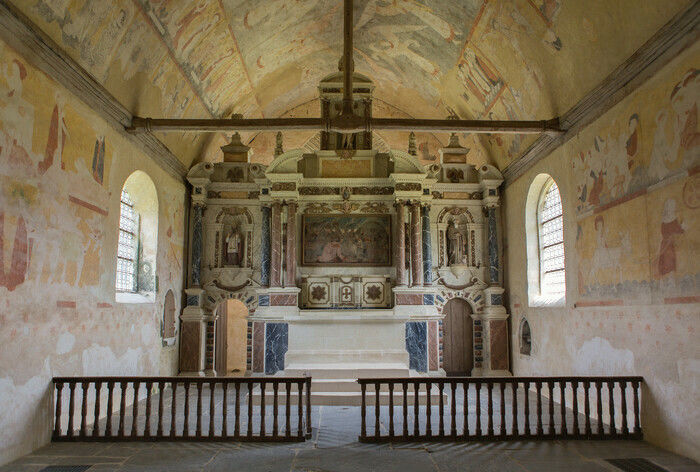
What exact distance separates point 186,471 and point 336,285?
880 cm

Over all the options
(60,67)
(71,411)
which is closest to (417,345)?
(71,411)

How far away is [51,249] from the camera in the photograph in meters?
7.75

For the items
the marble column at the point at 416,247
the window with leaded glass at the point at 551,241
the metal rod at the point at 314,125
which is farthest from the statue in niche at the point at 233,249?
the window with leaded glass at the point at 551,241

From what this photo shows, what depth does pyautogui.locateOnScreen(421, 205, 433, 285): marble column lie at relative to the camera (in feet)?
47.8

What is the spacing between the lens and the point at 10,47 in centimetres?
686

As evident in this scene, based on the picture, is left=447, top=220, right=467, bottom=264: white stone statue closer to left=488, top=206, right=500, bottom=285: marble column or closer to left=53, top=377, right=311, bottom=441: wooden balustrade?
left=488, top=206, right=500, bottom=285: marble column

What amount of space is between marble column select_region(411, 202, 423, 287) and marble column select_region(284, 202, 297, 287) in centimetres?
306

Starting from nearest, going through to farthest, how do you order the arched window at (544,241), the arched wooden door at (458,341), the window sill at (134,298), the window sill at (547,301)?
the window sill at (134,298)
the window sill at (547,301)
the arched window at (544,241)
the arched wooden door at (458,341)

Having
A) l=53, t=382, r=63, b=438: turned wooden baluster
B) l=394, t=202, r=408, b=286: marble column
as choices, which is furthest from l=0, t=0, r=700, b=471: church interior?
l=394, t=202, r=408, b=286: marble column

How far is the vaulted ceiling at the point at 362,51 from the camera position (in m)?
8.54

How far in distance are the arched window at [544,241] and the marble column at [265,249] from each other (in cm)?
653

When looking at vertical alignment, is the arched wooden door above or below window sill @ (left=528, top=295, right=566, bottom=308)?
below

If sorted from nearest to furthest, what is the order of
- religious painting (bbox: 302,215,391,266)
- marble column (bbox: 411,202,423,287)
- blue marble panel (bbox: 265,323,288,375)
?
blue marble panel (bbox: 265,323,288,375) < marble column (bbox: 411,202,423,287) < religious painting (bbox: 302,215,391,266)

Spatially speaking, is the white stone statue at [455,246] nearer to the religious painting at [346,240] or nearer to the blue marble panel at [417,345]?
the religious painting at [346,240]
